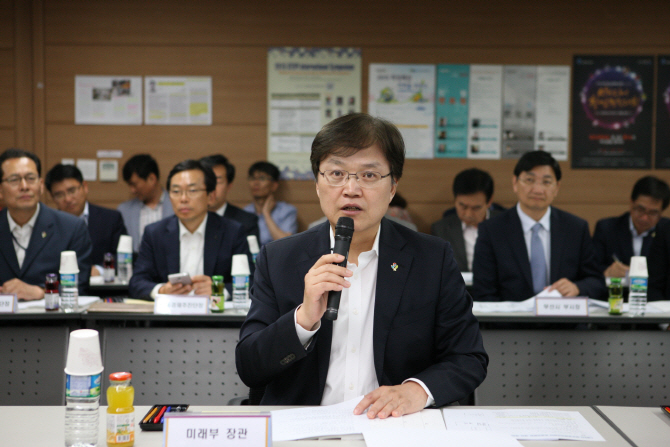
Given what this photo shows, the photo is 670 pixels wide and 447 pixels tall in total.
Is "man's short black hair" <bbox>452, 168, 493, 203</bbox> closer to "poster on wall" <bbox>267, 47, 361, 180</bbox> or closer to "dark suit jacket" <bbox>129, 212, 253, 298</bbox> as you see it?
"poster on wall" <bbox>267, 47, 361, 180</bbox>

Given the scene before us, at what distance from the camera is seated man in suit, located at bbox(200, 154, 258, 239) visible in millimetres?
4738

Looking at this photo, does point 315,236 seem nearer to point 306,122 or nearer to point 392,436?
point 392,436

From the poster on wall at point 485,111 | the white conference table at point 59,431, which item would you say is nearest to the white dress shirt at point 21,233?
the white conference table at point 59,431

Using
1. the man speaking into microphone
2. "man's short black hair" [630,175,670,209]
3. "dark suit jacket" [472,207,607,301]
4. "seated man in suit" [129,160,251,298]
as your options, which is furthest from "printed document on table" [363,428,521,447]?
"man's short black hair" [630,175,670,209]

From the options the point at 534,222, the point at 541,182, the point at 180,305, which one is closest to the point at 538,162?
the point at 541,182

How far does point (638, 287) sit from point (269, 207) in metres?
3.34

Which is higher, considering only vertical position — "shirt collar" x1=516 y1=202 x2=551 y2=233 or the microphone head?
the microphone head

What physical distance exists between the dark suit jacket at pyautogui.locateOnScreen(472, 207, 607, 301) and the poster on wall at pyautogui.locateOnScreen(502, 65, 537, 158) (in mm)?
2269

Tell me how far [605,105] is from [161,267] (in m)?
4.26

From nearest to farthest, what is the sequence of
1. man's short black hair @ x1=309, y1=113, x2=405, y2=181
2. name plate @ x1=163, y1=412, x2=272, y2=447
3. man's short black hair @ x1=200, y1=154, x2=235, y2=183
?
name plate @ x1=163, y1=412, x2=272, y2=447, man's short black hair @ x1=309, y1=113, x2=405, y2=181, man's short black hair @ x1=200, y1=154, x2=235, y2=183

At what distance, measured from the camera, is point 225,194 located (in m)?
5.02

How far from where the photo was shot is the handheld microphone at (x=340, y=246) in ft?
4.57

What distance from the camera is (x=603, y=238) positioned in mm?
Result: 4797

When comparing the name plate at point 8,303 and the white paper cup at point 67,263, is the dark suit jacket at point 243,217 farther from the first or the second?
the name plate at point 8,303
